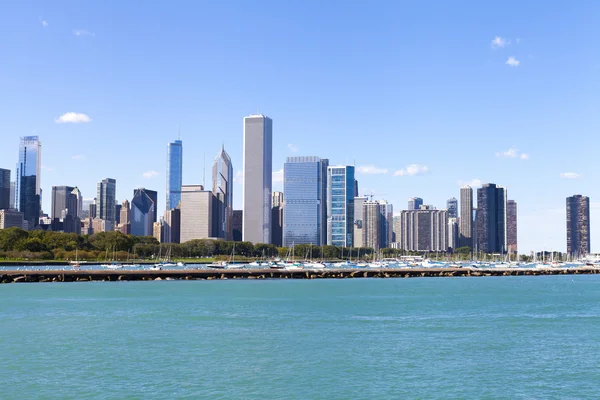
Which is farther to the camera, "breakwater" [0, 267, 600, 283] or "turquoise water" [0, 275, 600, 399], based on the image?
"breakwater" [0, 267, 600, 283]

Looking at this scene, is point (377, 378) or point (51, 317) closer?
point (377, 378)

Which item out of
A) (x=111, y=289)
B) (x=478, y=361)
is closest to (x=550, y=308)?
(x=478, y=361)

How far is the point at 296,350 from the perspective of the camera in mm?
44938

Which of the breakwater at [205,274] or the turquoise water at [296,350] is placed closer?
the turquoise water at [296,350]

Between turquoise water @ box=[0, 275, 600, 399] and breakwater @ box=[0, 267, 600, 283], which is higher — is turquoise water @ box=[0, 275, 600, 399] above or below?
below

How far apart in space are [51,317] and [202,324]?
48.6ft

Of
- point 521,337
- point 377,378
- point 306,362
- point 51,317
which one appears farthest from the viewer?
point 51,317

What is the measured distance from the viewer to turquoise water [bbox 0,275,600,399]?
1357 inches

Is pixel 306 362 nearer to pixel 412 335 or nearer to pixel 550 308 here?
pixel 412 335

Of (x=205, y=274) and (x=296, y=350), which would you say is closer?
(x=296, y=350)

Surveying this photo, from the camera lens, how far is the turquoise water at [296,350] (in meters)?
34.5

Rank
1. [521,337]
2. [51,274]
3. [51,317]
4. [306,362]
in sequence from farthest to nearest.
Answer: [51,274] < [51,317] < [521,337] < [306,362]

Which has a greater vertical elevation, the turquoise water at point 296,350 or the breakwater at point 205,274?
the breakwater at point 205,274

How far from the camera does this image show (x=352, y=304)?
78.9 m
